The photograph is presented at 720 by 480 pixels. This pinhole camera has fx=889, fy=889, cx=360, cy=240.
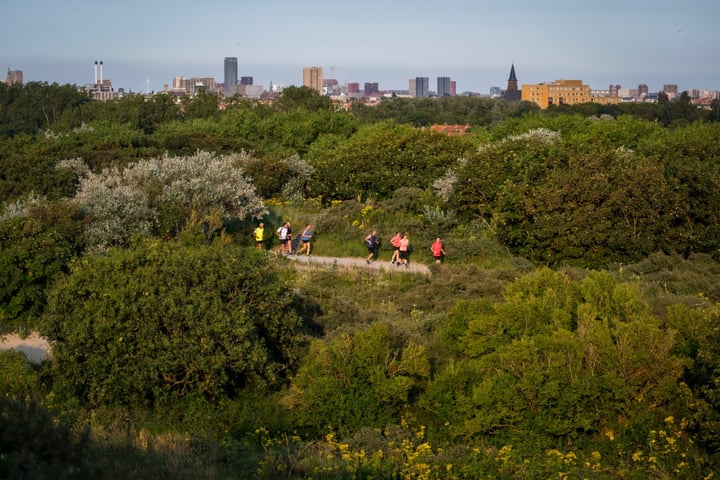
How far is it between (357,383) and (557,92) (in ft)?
506

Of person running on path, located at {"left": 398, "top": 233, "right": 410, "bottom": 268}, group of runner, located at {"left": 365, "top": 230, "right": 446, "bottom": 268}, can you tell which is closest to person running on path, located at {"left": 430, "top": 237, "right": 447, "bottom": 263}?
group of runner, located at {"left": 365, "top": 230, "right": 446, "bottom": 268}

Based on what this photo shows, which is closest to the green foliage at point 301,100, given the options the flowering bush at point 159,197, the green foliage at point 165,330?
the flowering bush at point 159,197

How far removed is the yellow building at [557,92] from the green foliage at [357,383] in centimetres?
14871

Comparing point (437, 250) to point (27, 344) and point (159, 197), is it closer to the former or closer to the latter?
point (159, 197)

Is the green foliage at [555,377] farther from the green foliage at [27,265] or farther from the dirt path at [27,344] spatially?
the green foliage at [27,265]

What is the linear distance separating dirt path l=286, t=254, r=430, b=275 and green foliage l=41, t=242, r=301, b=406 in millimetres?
7345

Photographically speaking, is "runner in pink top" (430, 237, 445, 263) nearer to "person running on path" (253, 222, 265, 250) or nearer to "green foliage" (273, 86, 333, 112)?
"person running on path" (253, 222, 265, 250)

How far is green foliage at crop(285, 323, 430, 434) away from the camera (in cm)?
1091

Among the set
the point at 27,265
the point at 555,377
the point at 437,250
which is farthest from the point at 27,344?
the point at 437,250

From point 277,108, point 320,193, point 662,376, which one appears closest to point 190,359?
point 662,376

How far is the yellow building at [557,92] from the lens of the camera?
15625 cm

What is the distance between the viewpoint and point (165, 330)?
12.0 meters

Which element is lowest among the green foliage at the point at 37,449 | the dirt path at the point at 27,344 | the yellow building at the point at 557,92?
the dirt path at the point at 27,344

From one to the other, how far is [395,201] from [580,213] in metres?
6.41
